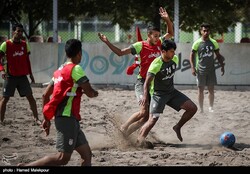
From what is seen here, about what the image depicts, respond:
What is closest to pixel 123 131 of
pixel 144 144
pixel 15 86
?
pixel 144 144

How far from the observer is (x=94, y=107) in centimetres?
1392

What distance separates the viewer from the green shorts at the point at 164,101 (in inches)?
361

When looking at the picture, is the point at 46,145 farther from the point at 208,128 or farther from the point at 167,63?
the point at 208,128

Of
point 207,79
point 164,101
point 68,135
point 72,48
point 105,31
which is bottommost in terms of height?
point 68,135

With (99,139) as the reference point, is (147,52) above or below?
above

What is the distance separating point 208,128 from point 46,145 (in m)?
3.32

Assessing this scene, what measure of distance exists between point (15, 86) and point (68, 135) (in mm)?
5056

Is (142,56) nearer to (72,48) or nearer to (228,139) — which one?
(228,139)

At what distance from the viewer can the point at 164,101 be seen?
30.3 ft

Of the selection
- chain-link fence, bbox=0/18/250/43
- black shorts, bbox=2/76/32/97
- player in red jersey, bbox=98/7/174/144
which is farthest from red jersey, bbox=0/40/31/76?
chain-link fence, bbox=0/18/250/43

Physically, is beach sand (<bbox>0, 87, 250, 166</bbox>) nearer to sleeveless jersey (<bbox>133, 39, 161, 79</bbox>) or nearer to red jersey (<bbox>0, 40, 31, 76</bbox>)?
red jersey (<bbox>0, 40, 31, 76</bbox>)

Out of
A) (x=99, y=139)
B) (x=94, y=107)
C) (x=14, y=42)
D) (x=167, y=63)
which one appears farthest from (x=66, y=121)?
(x=94, y=107)

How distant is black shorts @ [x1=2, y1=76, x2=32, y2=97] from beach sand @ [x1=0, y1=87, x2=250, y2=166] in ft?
1.98

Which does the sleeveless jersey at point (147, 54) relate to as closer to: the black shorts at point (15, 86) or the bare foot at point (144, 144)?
the bare foot at point (144, 144)
